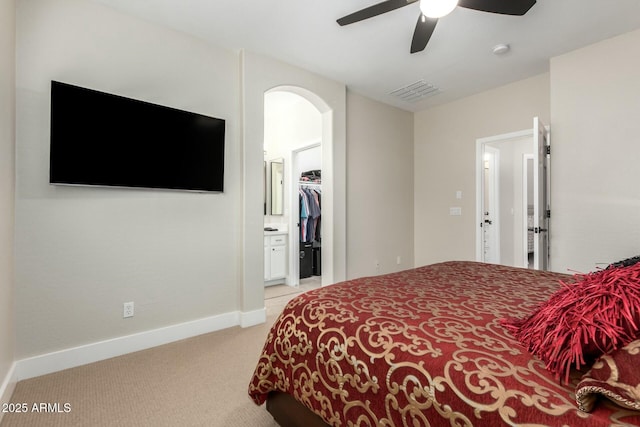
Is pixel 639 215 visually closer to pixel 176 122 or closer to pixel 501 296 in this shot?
pixel 501 296

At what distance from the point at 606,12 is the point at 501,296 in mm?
2588

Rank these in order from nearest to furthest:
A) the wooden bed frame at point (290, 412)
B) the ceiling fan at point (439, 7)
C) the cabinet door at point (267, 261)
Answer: the wooden bed frame at point (290, 412) → the ceiling fan at point (439, 7) → the cabinet door at point (267, 261)

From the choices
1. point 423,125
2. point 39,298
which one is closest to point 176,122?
point 39,298

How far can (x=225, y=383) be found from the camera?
6.30 ft

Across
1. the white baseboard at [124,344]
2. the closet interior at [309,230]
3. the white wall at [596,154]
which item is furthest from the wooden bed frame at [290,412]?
the closet interior at [309,230]

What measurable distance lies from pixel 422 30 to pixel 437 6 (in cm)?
45

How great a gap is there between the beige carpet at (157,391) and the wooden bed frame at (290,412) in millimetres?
157

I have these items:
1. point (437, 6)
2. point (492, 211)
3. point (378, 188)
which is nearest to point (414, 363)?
point (437, 6)

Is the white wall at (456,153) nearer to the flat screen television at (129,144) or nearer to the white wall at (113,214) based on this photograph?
the white wall at (113,214)

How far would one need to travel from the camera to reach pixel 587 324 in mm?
758

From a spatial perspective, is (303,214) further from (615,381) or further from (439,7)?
(615,381)

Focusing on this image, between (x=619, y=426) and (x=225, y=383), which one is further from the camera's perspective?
(x=225, y=383)

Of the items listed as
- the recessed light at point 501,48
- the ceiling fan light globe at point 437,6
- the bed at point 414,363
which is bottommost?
the bed at point 414,363

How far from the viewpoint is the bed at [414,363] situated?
0.72 m
